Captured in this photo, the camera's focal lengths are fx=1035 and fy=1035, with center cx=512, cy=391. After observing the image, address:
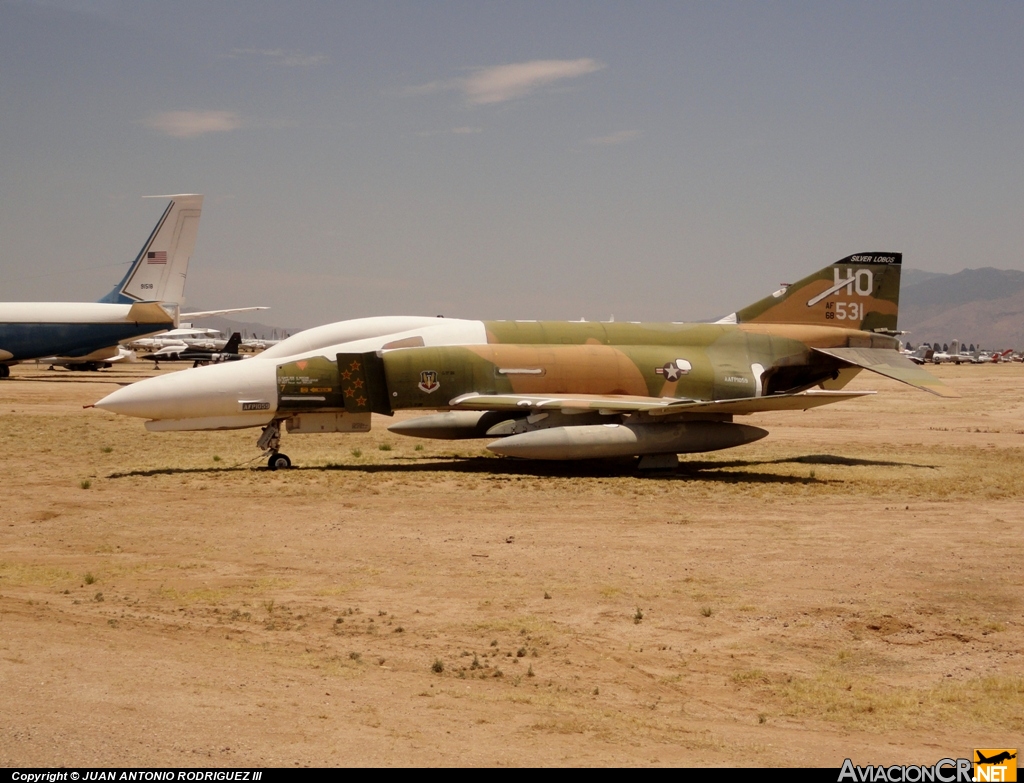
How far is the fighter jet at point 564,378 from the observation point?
18.4 meters

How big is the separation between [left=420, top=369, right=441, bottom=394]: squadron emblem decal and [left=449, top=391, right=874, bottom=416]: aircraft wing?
0.43 m

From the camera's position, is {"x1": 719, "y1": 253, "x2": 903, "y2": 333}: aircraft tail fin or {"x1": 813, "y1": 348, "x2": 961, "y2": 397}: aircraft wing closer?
{"x1": 813, "y1": 348, "x2": 961, "y2": 397}: aircraft wing

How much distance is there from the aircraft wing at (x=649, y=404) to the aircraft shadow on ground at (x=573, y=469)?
3.87ft

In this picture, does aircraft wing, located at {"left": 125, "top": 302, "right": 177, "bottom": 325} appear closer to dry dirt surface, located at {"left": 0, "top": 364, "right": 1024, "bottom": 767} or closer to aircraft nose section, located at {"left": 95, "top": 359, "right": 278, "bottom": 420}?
dry dirt surface, located at {"left": 0, "top": 364, "right": 1024, "bottom": 767}

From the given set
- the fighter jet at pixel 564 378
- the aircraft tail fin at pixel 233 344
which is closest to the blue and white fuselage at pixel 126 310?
the aircraft tail fin at pixel 233 344

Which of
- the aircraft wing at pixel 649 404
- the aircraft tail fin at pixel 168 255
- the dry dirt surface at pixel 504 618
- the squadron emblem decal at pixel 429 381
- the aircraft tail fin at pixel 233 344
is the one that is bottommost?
the dry dirt surface at pixel 504 618

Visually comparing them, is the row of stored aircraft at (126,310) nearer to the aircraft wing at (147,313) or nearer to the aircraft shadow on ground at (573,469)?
the aircraft wing at (147,313)

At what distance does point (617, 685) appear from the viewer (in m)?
7.62

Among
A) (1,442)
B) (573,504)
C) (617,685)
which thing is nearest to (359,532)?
(573,504)

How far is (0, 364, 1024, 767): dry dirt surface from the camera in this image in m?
6.45

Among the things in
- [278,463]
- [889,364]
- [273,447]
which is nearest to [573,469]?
[278,463]

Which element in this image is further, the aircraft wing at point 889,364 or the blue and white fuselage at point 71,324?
the blue and white fuselage at point 71,324

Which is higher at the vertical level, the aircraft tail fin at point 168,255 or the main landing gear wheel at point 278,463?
the aircraft tail fin at point 168,255

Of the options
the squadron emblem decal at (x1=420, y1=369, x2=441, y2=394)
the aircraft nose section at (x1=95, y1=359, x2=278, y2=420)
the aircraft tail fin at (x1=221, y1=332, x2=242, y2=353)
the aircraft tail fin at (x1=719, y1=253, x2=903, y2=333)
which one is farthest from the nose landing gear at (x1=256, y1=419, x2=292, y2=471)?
the aircraft tail fin at (x1=221, y1=332, x2=242, y2=353)
